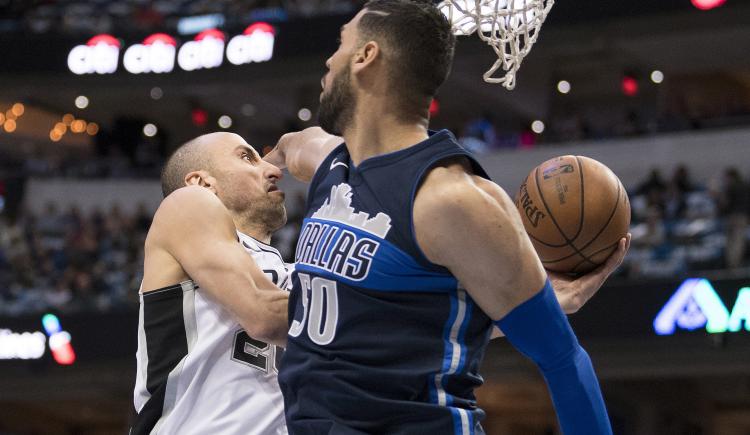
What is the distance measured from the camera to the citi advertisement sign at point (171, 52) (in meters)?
15.9

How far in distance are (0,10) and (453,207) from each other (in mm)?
17773

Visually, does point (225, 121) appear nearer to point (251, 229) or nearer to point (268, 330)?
point (251, 229)

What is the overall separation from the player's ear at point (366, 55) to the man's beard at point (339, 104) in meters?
0.03

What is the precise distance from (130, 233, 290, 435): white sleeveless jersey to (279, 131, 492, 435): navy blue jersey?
0.62 meters

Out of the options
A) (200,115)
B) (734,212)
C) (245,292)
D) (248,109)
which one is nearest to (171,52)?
(248,109)

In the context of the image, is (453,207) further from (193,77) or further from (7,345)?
(193,77)

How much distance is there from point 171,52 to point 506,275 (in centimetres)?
1508

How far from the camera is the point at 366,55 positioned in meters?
2.22

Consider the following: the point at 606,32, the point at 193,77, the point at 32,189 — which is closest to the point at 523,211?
the point at 606,32

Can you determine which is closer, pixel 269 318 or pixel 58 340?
pixel 269 318

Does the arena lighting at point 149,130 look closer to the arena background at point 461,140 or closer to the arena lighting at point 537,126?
the arena background at point 461,140

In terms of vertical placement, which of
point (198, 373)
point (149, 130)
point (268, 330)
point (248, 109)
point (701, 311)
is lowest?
point (149, 130)

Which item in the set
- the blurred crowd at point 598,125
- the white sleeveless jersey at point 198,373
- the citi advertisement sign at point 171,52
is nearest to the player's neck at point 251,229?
the white sleeveless jersey at point 198,373

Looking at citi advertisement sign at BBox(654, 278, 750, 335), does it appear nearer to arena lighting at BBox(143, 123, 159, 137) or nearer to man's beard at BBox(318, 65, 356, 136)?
man's beard at BBox(318, 65, 356, 136)
